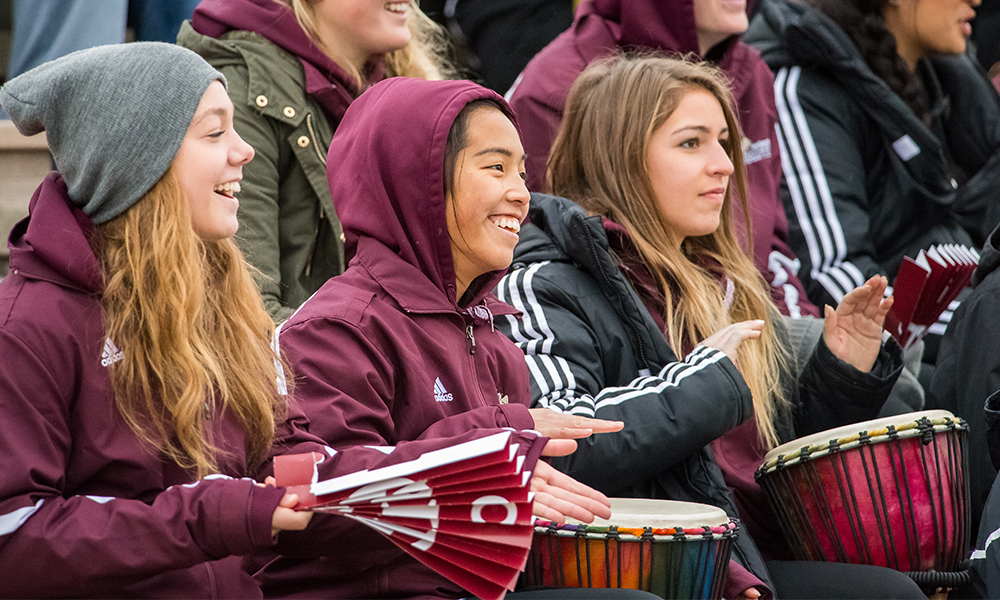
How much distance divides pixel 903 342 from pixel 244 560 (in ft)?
8.02

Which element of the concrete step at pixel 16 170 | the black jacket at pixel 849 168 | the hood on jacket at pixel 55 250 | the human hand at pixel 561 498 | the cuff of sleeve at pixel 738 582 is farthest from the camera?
the black jacket at pixel 849 168

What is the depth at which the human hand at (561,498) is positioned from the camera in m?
2.19

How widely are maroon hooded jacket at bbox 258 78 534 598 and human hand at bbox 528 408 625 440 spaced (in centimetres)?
6

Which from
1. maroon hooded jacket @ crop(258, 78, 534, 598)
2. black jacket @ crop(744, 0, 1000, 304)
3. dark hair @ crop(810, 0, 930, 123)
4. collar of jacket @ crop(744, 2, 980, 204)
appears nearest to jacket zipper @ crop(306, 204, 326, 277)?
maroon hooded jacket @ crop(258, 78, 534, 598)

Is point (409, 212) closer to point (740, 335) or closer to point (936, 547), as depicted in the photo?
point (740, 335)

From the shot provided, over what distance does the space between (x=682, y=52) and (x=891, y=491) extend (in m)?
2.25

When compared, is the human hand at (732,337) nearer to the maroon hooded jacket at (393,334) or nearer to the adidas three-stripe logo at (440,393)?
the maroon hooded jacket at (393,334)

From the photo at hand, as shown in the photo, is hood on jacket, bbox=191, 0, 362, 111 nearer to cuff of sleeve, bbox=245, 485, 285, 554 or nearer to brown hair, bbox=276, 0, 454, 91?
brown hair, bbox=276, 0, 454, 91

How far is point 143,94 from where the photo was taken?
86.5 inches

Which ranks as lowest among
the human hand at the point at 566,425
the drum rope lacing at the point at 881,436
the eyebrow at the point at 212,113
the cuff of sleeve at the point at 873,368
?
the cuff of sleeve at the point at 873,368

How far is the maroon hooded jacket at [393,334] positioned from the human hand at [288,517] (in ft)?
0.78

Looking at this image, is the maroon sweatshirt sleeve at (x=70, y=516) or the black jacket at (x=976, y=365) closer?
the maroon sweatshirt sleeve at (x=70, y=516)

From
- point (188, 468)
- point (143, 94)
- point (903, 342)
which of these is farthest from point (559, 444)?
point (903, 342)

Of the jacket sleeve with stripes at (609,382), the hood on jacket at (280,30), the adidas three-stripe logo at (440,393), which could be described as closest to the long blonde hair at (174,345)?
the adidas three-stripe logo at (440,393)
